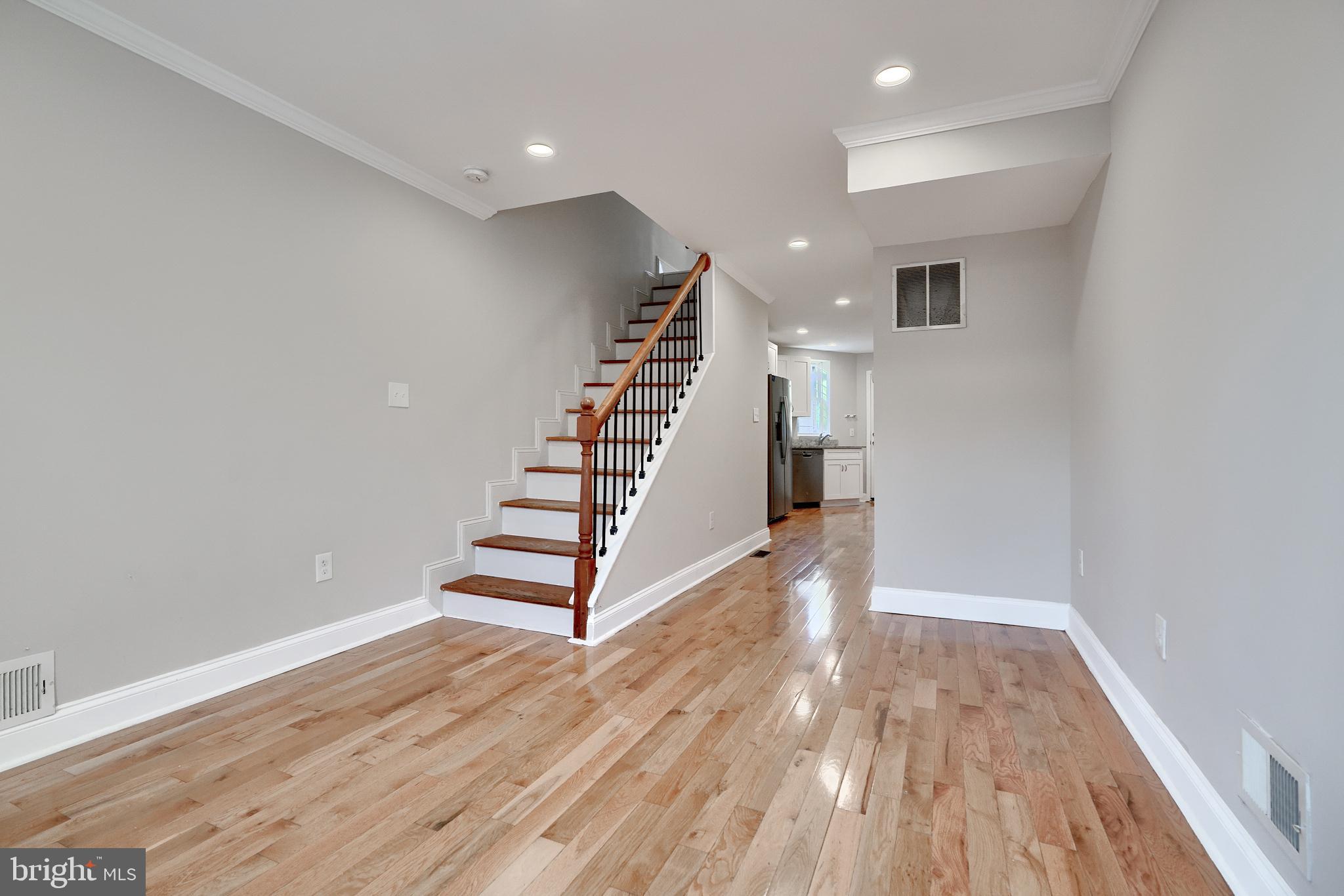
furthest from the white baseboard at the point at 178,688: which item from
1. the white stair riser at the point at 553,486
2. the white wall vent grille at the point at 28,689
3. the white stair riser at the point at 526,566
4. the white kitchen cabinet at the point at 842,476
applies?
the white kitchen cabinet at the point at 842,476

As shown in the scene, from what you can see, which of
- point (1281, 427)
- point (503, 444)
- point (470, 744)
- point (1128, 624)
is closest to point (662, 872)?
point (470, 744)

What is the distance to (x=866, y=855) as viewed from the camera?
149 centimetres

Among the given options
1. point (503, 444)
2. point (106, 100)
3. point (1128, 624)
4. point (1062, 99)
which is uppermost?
point (1062, 99)

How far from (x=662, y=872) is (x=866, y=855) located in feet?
1.61

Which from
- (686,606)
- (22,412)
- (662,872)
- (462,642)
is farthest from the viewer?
(686,606)

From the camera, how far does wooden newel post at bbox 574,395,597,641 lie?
305 centimetres

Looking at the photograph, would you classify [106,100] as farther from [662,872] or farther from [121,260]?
[662,872]

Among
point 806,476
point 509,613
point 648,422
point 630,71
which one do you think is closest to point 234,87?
point 630,71

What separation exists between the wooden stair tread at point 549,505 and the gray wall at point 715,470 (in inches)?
12.5

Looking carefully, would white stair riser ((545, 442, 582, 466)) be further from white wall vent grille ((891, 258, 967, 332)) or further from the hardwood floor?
white wall vent grille ((891, 258, 967, 332))

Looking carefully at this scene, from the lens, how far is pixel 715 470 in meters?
4.60

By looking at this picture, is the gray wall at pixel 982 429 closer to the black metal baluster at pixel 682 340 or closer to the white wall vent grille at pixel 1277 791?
the black metal baluster at pixel 682 340

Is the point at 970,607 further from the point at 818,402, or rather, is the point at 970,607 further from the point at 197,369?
the point at 818,402

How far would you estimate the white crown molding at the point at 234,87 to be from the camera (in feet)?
6.57
